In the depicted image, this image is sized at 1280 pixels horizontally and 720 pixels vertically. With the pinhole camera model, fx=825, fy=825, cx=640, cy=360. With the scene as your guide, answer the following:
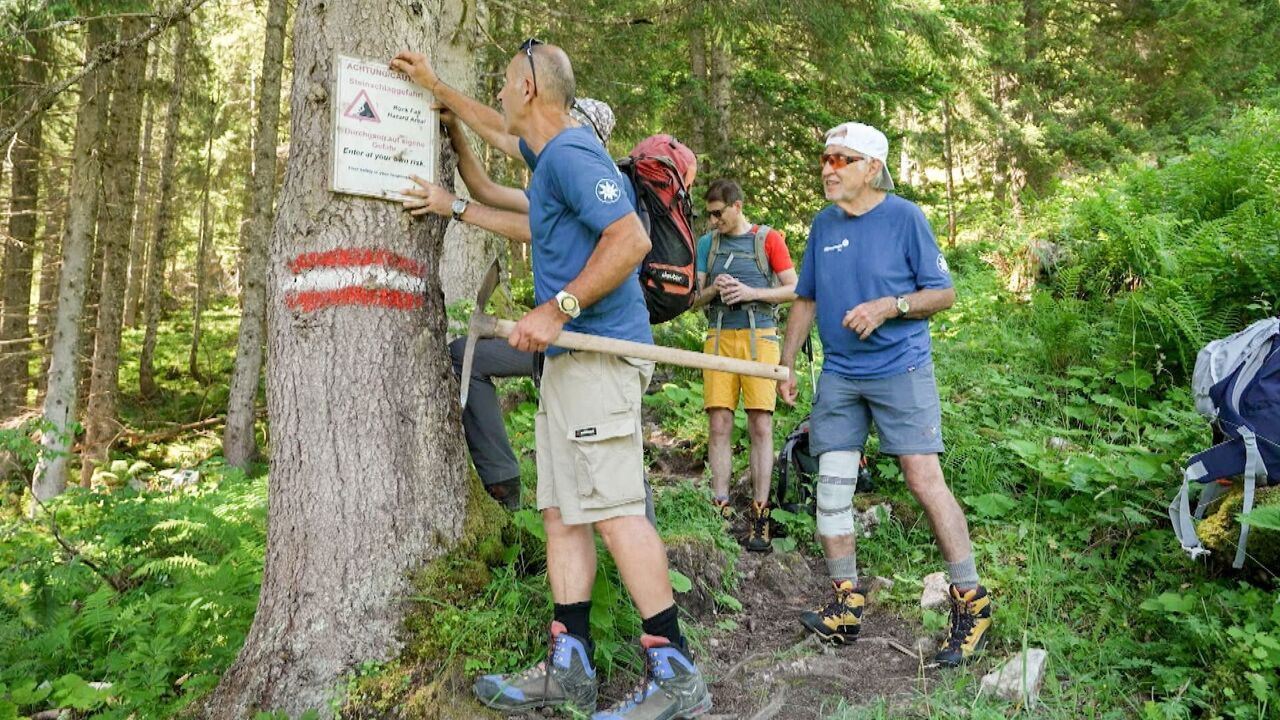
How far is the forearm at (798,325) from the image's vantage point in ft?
14.5

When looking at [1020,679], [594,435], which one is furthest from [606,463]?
[1020,679]

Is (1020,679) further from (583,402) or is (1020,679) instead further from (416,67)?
(416,67)

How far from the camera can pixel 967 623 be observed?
12.5ft

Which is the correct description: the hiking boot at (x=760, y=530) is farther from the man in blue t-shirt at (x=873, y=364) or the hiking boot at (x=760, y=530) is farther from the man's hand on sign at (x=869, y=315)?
the man's hand on sign at (x=869, y=315)

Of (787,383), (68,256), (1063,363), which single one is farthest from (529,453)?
(68,256)

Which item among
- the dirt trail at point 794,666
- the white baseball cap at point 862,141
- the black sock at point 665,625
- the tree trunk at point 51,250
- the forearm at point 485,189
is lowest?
the dirt trail at point 794,666

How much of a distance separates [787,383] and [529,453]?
273 centimetres

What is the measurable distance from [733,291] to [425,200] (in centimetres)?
286

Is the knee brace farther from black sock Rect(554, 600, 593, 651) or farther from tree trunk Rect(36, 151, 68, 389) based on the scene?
tree trunk Rect(36, 151, 68, 389)

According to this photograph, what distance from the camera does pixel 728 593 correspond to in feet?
14.9

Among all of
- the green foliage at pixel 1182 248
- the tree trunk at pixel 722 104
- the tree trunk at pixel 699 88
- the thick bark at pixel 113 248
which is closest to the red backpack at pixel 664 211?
the green foliage at pixel 1182 248

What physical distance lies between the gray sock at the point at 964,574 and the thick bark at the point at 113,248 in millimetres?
11004

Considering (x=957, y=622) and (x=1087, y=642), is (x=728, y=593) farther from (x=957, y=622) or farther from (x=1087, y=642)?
(x=1087, y=642)

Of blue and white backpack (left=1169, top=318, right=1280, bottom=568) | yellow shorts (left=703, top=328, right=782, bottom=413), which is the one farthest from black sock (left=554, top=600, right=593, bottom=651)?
yellow shorts (left=703, top=328, right=782, bottom=413)
